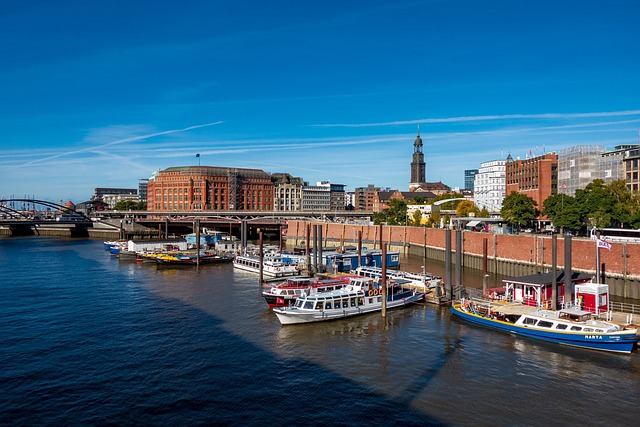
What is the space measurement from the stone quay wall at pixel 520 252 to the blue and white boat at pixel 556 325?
19.7 ft

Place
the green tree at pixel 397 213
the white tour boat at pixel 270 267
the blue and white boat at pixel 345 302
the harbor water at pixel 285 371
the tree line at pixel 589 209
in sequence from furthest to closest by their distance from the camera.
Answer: the green tree at pixel 397 213 < the tree line at pixel 589 209 < the white tour boat at pixel 270 267 < the blue and white boat at pixel 345 302 < the harbor water at pixel 285 371

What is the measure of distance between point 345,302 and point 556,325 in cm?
1822

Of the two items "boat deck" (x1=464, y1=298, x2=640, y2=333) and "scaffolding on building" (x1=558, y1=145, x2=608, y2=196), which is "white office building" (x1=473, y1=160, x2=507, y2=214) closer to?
"scaffolding on building" (x1=558, y1=145, x2=608, y2=196)

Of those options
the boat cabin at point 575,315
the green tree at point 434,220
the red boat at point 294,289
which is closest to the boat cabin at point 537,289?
the boat cabin at point 575,315

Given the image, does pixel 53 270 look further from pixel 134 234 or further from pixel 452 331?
pixel 134 234

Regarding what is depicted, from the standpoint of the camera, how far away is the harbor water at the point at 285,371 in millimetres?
27016

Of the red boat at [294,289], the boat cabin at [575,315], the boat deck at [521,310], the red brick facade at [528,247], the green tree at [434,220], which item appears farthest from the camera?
the green tree at [434,220]

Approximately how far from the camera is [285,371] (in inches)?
1310

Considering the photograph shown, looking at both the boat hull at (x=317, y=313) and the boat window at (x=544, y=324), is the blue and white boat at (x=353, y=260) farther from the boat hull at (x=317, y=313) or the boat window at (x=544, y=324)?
the boat window at (x=544, y=324)

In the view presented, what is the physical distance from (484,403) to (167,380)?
19502 millimetres

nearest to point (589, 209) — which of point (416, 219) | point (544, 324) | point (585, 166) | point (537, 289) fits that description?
point (585, 166)

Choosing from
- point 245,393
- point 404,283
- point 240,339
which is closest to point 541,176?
point 404,283

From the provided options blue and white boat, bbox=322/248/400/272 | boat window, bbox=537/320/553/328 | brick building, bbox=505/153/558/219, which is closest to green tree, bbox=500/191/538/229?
brick building, bbox=505/153/558/219

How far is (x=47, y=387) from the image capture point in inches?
1222
